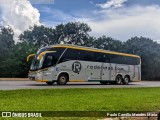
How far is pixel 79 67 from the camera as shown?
1539 cm

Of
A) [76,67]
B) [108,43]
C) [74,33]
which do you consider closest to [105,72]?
[76,67]

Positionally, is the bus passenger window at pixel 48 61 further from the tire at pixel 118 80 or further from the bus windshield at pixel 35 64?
the tire at pixel 118 80

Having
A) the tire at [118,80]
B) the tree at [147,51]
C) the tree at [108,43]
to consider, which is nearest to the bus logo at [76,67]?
the tire at [118,80]

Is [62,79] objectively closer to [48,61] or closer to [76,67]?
[76,67]

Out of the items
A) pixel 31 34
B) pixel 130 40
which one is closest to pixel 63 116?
pixel 31 34

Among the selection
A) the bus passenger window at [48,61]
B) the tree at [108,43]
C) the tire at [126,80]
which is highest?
the tree at [108,43]

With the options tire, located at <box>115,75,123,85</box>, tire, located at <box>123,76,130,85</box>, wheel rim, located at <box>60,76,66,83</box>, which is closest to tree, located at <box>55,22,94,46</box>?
wheel rim, located at <box>60,76,66,83</box>

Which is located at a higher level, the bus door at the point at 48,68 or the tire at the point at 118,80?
the bus door at the point at 48,68

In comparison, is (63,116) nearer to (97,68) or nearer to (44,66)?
(44,66)

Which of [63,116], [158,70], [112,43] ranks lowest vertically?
[63,116]

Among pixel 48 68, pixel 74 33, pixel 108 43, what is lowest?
pixel 48 68

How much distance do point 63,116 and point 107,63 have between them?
979cm

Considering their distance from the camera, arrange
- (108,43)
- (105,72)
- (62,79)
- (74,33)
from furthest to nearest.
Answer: (105,72) → (62,79) → (108,43) → (74,33)

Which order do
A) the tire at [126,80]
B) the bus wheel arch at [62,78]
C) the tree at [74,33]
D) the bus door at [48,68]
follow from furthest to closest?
1. the tire at [126,80]
2. the bus wheel arch at [62,78]
3. the bus door at [48,68]
4. the tree at [74,33]
